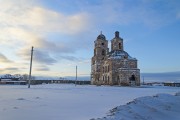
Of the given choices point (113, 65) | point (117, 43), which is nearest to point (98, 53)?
point (117, 43)

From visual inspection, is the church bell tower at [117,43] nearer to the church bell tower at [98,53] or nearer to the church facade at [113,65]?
the church facade at [113,65]

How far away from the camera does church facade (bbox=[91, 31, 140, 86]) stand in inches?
2539

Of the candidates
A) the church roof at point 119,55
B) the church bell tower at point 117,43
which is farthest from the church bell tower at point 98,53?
the church roof at point 119,55

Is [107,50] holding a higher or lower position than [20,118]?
higher

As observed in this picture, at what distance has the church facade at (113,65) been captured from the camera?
212 feet

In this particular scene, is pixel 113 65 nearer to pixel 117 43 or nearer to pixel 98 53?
pixel 117 43

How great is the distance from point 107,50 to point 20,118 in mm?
71983

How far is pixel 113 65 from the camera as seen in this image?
219 ft

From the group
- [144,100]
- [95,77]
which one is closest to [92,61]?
[95,77]

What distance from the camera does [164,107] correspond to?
550 inches

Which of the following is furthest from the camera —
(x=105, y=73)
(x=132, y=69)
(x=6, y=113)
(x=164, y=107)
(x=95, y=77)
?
(x=95, y=77)

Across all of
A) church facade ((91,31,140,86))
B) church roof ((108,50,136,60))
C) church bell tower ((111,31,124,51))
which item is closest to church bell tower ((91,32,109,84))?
church facade ((91,31,140,86))

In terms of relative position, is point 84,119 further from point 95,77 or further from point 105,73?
point 95,77

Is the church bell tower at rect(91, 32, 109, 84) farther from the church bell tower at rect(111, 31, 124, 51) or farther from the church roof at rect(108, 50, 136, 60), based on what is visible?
the church roof at rect(108, 50, 136, 60)
